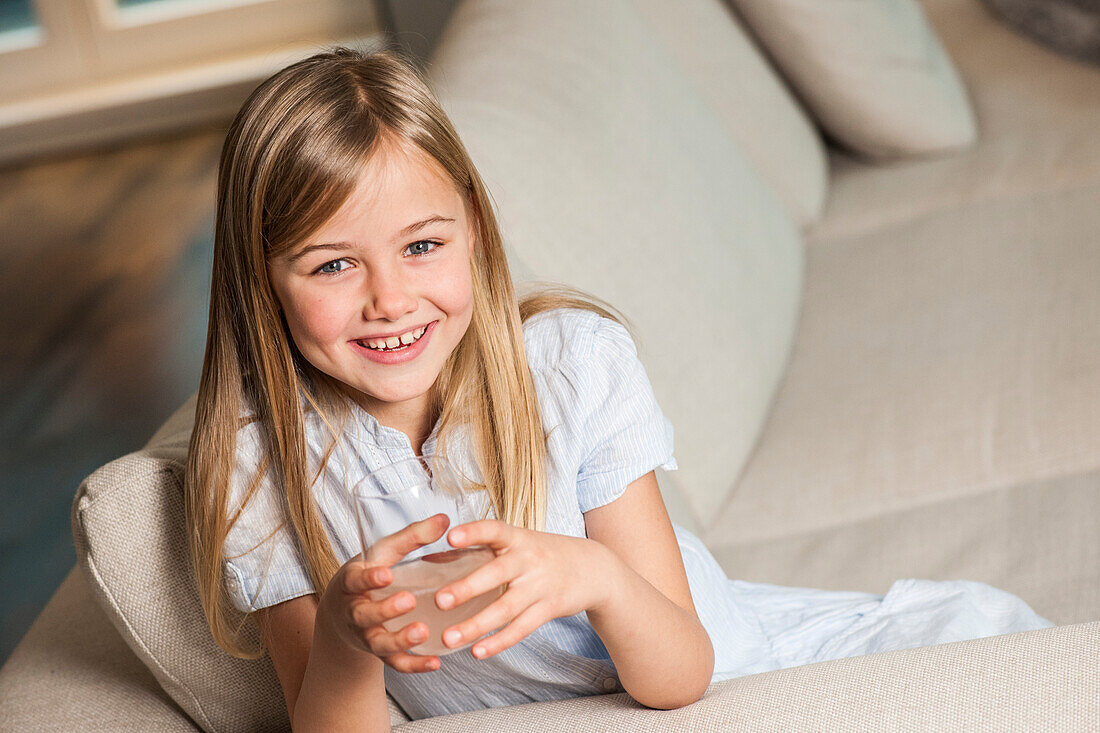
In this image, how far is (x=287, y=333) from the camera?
0.96 metres

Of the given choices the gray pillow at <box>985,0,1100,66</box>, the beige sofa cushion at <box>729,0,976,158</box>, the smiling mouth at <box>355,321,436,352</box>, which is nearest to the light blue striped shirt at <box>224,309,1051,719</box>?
the smiling mouth at <box>355,321,436,352</box>

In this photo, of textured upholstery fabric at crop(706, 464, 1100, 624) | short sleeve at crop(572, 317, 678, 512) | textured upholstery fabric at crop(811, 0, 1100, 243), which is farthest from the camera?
textured upholstery fabric at crop(811, 0, 1100, 243)

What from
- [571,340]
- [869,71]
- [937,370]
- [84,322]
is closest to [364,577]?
[571,340]

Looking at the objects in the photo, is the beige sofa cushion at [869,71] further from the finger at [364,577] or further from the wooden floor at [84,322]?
the wooden floor at [84,322]

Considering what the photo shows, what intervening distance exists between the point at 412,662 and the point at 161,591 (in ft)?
1.15

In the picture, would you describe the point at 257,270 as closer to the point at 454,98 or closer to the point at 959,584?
the point at 454,98

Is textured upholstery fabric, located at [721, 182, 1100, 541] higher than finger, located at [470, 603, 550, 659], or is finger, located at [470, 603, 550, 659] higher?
finger, located at [470, 603, 550, 659]

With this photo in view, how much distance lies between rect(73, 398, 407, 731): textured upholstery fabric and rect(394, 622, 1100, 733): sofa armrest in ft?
0.78

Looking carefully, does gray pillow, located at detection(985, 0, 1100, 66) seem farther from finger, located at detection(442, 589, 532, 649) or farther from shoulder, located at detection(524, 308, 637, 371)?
finger, located at detection(442, 589, 532, 649)

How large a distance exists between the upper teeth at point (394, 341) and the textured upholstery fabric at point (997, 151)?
121 cm

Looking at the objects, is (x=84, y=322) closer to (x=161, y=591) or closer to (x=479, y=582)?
(x=161, y=591)

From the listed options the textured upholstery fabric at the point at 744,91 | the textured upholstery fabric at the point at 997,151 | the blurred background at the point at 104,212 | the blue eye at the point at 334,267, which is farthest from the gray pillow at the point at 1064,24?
the blue eye at the point at 334,267

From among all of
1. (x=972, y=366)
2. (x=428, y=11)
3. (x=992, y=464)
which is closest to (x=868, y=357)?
(x=972, y=366)

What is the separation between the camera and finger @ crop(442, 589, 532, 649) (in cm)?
60
